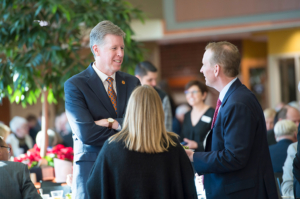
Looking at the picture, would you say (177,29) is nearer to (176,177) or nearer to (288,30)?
(288,30)

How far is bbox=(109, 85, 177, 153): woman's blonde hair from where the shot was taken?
1733mm

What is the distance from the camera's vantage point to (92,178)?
177 cm

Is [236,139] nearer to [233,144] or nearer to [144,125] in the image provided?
[233,144]

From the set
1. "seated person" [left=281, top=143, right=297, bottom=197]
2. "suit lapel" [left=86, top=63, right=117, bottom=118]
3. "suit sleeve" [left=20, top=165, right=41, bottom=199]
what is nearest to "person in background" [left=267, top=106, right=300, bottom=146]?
"seated person" [left=281, top=143, right=297, bottom=197]

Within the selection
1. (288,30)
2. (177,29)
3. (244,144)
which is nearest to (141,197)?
(244,144)

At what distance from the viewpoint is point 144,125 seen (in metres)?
1.74

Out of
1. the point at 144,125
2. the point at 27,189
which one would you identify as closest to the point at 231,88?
the point at 144,125

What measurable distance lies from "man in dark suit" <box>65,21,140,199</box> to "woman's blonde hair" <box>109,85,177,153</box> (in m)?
0.41

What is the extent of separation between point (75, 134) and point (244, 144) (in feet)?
3.33

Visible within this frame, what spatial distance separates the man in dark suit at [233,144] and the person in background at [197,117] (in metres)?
2.13

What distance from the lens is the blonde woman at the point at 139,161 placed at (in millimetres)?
1729

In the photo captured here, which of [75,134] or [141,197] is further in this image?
[75,134]

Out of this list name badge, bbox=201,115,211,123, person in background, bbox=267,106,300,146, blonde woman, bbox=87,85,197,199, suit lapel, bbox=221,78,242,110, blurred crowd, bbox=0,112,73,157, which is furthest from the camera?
blurred crowd, bbox=0,112,73,157

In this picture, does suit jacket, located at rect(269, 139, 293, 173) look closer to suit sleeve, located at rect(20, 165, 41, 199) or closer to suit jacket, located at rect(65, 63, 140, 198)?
suit jacket, located at rect(65, 63, 140, 198)
